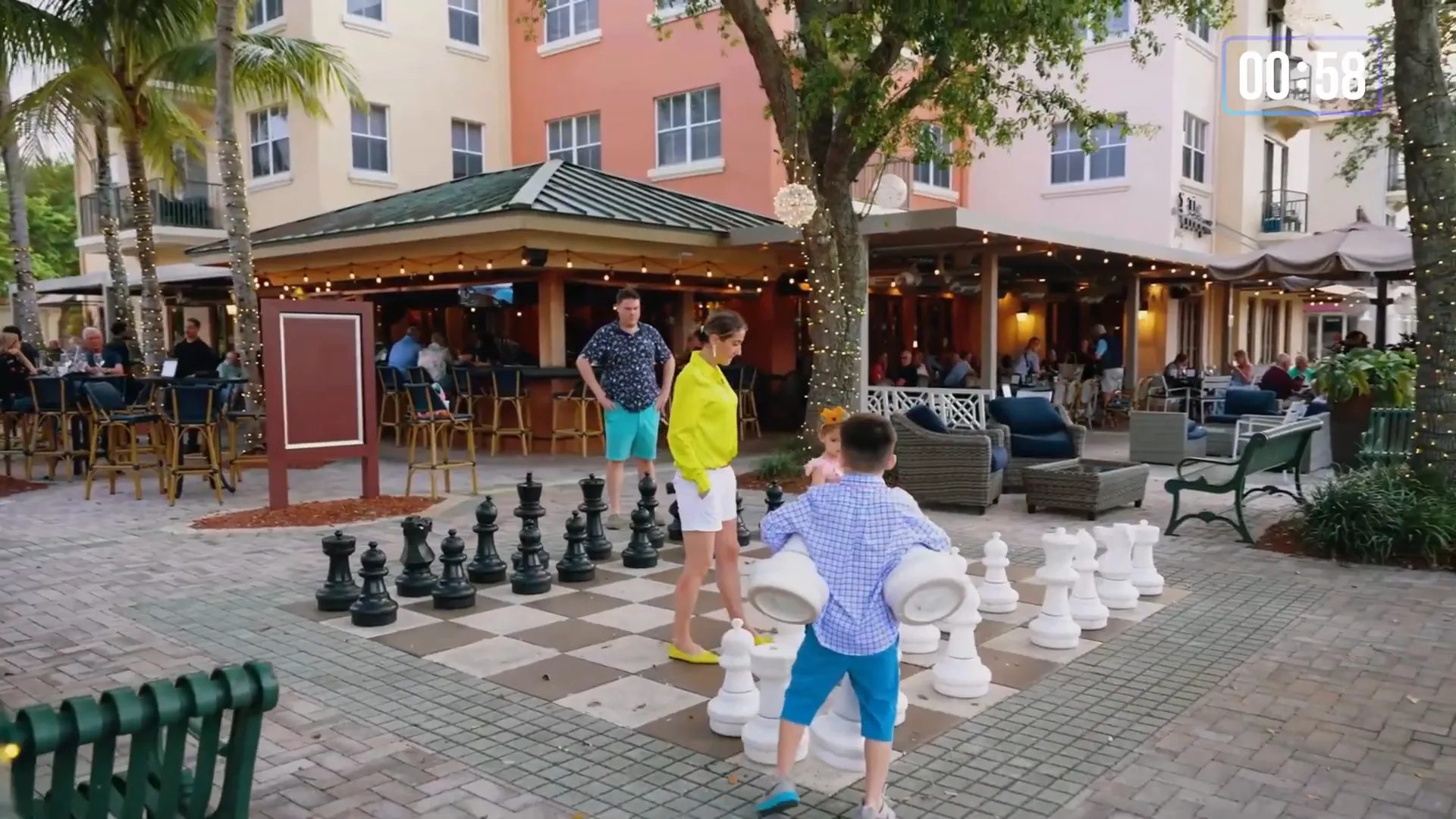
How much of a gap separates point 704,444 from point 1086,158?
18.2 m

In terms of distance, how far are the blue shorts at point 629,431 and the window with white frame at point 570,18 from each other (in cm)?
1480

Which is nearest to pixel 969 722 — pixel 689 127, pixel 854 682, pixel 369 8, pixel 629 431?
pixel 854 682

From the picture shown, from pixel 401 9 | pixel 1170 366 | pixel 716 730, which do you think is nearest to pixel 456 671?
pixel 716 730

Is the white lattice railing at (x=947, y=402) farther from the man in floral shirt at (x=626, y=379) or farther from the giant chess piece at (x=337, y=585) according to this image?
the giant chess piece at (x=337, y=585)

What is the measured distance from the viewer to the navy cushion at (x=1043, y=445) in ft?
34.3

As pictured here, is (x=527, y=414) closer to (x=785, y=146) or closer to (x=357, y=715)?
(x=785, y=146)

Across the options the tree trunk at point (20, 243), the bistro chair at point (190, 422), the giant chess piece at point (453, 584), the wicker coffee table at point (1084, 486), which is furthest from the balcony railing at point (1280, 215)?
the tree trunk at point (20, 243)

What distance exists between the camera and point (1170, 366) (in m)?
17.4

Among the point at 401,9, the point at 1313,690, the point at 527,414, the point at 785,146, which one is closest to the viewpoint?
the point at 1313,690

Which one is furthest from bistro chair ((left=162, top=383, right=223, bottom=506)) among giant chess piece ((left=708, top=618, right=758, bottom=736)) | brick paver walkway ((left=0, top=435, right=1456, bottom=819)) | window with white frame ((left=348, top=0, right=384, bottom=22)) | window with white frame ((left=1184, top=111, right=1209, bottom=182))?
window with white frame ((left=1184, top=111, right=1209, bottom=182))

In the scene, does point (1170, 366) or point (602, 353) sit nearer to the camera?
point (602, 353)

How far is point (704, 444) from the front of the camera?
4.68 metres

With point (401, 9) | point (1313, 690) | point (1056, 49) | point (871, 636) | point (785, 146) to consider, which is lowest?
point (1313, 690)

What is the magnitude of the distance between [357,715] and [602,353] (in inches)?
159
